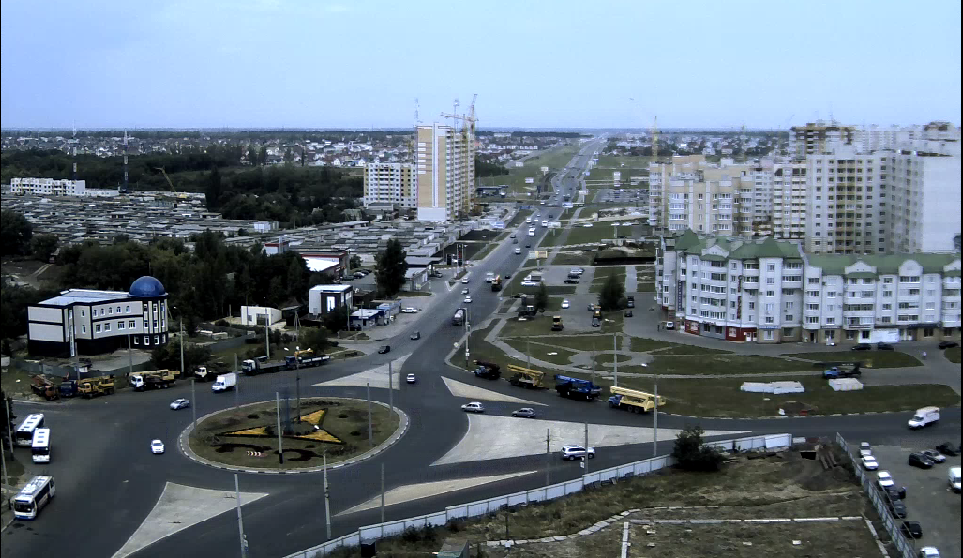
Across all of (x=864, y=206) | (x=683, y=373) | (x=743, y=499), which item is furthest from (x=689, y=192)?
(x=743, y=499)

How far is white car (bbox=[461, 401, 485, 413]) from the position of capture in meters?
9.69

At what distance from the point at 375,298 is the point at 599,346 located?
4808 mm

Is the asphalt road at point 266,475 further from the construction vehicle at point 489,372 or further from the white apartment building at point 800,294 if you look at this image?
the white apartment building at point 800,294

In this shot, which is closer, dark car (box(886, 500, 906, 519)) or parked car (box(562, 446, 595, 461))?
dark car (box(886, 500, 906, 519))

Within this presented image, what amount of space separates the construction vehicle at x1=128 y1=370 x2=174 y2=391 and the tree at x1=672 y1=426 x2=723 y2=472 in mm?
5664

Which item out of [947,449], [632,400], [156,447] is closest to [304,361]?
[156,447]

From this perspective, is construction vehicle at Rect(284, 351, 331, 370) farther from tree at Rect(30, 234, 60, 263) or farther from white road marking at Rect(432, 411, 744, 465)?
tree at Rect(30, 234, 60, 263)

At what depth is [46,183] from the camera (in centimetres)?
3038

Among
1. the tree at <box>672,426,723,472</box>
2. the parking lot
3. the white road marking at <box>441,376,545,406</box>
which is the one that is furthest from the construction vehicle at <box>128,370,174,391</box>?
the parking lot

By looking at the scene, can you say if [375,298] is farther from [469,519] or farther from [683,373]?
[469,519]

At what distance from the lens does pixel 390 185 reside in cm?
3195

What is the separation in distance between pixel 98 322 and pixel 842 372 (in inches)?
333

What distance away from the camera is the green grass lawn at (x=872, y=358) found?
10733mm

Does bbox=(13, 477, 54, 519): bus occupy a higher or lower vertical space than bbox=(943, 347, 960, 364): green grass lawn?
lower
